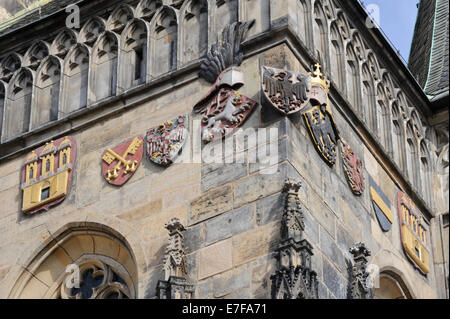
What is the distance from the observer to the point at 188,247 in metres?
20.1

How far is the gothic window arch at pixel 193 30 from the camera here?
2173 cm

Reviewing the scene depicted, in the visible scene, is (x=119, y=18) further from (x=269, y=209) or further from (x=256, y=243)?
(x=256, y=243)

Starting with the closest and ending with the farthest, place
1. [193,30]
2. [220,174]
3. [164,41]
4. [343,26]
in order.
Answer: [220,174] < [193,30] < [164,41] < [343,26]

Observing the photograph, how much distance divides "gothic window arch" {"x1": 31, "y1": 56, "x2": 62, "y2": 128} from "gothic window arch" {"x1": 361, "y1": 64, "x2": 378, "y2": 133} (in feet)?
11.8

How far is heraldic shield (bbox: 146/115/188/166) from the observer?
2098 cm

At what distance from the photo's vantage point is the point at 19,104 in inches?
910

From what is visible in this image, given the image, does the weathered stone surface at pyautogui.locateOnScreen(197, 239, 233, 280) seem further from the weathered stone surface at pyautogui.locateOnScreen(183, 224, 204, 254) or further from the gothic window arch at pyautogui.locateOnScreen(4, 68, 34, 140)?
the gothic window arch at pyautogui.locateOnScreen(4, 68, 34, 140)

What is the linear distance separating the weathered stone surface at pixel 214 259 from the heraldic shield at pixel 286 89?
1.65m

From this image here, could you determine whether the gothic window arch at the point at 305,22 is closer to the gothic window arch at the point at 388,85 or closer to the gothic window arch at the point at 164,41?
the gothic window arch at the point at 164,41

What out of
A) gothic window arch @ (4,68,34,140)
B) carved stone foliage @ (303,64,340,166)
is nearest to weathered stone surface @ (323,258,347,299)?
carved stone foliage @ (303,64,340,166)

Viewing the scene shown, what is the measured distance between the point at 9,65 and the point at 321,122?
4.50m

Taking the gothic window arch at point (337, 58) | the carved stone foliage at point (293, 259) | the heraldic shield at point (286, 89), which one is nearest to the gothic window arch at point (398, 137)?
the gothic window arch at point (337, 58)

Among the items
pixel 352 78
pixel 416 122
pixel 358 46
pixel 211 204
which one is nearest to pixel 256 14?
pixel 352 78
